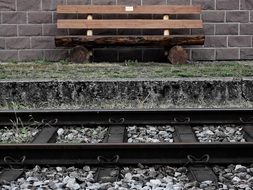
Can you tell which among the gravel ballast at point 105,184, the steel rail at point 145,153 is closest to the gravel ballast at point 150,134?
the steel rail at point 145,153

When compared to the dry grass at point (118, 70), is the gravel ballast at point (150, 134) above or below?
below

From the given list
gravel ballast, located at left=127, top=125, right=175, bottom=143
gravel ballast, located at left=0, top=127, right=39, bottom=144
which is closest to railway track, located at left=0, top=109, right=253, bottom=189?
gravel ballast, located at left=127, top=125, right=175, bottom=143

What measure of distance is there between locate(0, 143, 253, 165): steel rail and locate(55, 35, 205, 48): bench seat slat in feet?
15.6

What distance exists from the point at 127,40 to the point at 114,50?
2.57 ft

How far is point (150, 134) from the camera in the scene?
598 centimetres

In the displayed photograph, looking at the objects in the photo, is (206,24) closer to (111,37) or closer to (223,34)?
(223,34)

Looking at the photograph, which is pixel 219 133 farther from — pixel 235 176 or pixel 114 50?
pixel 114 50

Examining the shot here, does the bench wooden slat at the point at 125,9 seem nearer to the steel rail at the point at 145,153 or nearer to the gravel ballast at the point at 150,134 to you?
the gravel ballast at the point at 150,134

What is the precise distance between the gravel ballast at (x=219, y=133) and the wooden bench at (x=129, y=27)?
3.54 meters

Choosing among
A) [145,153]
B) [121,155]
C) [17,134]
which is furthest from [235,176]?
[17,134]

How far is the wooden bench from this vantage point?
9586mm

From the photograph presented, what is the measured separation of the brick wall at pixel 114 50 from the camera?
10273 mm

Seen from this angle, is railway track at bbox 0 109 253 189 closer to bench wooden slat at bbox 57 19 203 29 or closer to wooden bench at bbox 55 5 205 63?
wooden bench at bbox 55 5 205 63

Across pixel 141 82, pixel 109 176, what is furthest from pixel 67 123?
pixel 109 176
